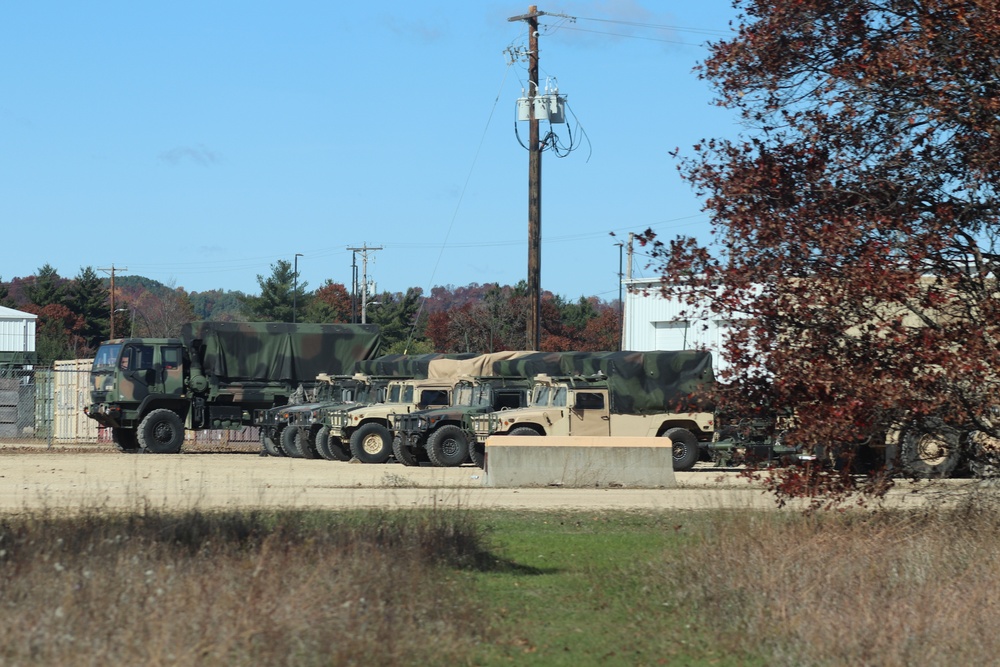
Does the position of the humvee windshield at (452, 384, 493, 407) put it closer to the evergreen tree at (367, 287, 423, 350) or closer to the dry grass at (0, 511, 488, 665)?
the dry grass at (0, 511, 488, 665)

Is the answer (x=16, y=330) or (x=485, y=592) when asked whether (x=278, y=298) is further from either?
(x=485, y=592)

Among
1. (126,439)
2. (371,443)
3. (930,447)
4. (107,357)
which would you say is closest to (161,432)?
(126,439)

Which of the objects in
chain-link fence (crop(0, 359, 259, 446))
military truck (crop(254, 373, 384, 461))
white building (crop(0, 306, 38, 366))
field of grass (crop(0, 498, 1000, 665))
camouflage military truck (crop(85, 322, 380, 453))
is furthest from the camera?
white building (crop(0, 306, 38, 366))

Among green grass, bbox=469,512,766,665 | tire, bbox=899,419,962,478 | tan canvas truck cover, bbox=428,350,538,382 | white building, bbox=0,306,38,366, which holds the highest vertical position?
white building, bbox=0,306,38,366

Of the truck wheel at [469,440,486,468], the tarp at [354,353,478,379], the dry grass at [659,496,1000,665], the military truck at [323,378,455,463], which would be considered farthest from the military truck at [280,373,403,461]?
the dry grass at [659,496,1000,665]

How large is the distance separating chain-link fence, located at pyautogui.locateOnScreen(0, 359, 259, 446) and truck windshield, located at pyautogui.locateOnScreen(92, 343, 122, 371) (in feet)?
15.2

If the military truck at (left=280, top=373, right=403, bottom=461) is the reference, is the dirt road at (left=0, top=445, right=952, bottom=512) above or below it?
below

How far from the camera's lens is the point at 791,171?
1250 centimetres

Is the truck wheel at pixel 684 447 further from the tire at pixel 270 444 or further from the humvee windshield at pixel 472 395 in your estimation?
the tire at pixel 270 444

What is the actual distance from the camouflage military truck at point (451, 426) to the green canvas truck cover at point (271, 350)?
635cm

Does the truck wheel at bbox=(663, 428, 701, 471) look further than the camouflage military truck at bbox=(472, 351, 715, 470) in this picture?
Yes

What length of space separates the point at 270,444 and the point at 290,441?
1299 millimetres

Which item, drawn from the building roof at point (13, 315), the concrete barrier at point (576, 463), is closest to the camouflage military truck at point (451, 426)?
the concrete barrier at point (576, 463)

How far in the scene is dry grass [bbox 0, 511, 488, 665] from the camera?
6974 mm
